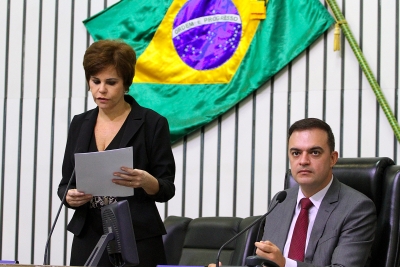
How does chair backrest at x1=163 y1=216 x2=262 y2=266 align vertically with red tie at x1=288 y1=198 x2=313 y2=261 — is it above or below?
below

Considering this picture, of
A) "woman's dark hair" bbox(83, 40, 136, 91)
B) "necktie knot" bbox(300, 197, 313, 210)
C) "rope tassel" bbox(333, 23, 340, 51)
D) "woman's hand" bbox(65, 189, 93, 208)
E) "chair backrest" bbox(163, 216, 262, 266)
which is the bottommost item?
"chair backrest" bbox(163, 216, 262, 266)

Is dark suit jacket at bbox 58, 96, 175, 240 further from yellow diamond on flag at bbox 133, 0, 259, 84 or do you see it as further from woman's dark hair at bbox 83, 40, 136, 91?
yellow diamond on flag at bbox 133, 0, 259, 84

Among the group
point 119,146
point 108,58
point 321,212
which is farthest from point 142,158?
point 321,212

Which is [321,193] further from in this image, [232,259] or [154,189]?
[232,259]

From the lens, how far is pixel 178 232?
385 centimetres

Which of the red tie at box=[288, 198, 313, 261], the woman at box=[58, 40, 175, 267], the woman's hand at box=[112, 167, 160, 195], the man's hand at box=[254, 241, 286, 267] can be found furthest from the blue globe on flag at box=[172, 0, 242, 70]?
the man's hand at box=[254, 241, 286, 267]

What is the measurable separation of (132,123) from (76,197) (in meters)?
0.41

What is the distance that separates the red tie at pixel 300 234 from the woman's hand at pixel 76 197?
2.73 ft

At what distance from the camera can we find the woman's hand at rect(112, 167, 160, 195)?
2459 mm

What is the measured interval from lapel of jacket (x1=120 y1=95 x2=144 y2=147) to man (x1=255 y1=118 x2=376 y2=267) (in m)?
0.64

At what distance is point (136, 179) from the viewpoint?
98.0 inches

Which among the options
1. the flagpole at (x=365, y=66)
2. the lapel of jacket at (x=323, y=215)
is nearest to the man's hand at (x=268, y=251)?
the lapel of jacket at (x=323, y=215)

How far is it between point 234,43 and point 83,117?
1837mm

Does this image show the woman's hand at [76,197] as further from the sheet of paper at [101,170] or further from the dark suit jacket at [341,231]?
the dark suit jacket at [341,231]
